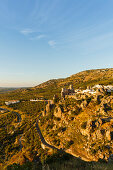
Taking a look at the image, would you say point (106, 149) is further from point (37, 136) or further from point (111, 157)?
point (37, 136)

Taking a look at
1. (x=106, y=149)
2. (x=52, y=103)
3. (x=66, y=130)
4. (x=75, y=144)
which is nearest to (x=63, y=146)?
(x=75, y=144)

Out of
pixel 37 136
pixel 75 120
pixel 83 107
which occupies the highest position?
pixel 83 107

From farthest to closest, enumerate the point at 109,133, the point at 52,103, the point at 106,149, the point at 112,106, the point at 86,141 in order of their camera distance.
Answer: the point at 52,103
the point at 112,106
the point at 86,141
the point at 109,133
the point at 106,149

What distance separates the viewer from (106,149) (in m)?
29.0

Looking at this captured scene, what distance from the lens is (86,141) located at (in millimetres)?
34844

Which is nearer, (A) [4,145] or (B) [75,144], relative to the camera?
(B) [75,144]

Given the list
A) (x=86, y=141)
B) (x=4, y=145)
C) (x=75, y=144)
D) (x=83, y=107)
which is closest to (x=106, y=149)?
(x=86, y=141)

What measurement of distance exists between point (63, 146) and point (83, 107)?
20708 mm

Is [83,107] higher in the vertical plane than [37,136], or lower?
higher

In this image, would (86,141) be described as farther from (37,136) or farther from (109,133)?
(37,136)

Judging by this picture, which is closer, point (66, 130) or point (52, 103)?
point (66, 130)

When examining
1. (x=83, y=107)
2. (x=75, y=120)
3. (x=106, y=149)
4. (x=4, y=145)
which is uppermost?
(x=83, y=107)

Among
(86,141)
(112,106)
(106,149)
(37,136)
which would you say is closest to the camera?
(106,149)

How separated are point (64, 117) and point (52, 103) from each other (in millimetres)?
26033
